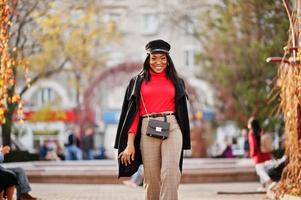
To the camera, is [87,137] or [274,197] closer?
[274,197]

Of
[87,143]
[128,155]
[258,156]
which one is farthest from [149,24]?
[128,155]

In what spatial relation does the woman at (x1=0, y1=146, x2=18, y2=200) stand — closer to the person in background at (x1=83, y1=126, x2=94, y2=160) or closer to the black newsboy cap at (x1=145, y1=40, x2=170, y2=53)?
the black newsboy cap at (x1=145, y1=40, x2=170, y2=53)

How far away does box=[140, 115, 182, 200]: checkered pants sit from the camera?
10.0 meters

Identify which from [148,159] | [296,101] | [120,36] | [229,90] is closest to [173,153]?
[148,159]

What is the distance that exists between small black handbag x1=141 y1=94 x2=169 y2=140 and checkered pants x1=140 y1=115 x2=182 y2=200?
0.07 m

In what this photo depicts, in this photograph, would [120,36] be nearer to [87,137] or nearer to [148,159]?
[87,137]

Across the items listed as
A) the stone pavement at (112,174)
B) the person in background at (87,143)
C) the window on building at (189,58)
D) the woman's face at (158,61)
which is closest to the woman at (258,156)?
the stone pavement at (112,174)

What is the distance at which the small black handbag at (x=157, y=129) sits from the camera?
33.0 feet

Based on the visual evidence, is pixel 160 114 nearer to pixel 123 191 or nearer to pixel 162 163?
pixel 162 163

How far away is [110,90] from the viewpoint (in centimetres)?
3653

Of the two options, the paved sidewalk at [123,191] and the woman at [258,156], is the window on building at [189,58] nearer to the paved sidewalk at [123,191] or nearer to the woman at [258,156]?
the paved sidewalk at [123,191]

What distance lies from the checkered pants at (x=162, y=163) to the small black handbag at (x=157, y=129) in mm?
66

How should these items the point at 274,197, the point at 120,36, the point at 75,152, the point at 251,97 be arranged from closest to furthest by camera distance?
the point at 274,197, the point at 75,152, the point at 251,97, the point at 120,36

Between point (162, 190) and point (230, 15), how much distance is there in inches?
1002
